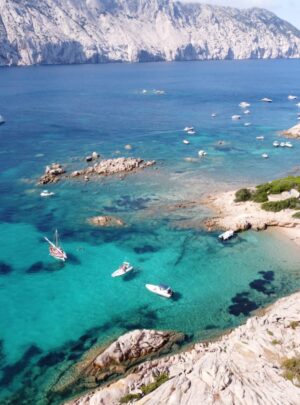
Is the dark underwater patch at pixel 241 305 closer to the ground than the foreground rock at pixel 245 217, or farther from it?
closer to the ground

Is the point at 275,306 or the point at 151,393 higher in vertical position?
the point at 151,393

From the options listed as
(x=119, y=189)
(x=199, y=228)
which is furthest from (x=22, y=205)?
(x=199, y=228)

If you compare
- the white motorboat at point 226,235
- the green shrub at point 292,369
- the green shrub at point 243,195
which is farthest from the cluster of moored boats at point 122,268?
the green shrub at point 243,195

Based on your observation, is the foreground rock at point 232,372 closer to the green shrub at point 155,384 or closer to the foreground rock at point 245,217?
the green shrub at point 155,384

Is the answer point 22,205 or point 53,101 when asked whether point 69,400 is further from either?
point 53,101

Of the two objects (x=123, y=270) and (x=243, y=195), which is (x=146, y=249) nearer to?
(x=123, y=270)

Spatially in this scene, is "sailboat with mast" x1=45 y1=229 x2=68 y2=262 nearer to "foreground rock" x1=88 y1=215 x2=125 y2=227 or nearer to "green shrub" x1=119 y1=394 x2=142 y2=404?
"foreground rock" x1=88 y1=215 x2=125 y2=227
